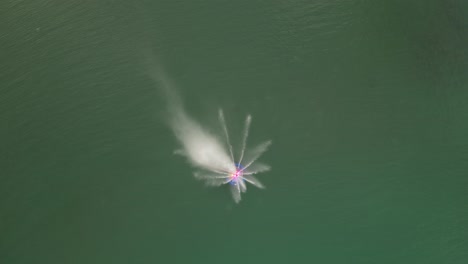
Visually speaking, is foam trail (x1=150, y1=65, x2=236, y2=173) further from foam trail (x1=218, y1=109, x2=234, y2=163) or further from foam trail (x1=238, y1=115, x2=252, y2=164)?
foam trail (x1=238, y1=115, x2=252, y2=164)

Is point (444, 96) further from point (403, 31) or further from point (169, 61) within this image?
point (169, 61)

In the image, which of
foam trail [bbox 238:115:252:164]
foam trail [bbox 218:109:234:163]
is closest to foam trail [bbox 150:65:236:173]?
foam trail [bbox 218:109:234:163]

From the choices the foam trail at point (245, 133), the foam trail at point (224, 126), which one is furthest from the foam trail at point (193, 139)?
the foam trail at point (245, 133)

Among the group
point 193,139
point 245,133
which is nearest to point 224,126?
point 245,133

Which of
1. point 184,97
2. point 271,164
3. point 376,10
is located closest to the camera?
point 271,164

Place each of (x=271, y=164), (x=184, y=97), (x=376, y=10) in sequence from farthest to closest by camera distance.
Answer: (x=376, y=10)
(x=184, y=97)
(x=271, y=164)

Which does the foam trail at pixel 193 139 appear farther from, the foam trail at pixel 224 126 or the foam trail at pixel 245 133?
the foam trail at pixel 245 133

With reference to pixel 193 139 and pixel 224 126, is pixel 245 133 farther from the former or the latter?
pixel 193 139

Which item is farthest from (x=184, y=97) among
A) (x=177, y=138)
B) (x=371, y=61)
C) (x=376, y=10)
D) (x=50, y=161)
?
(x=376, y=10)
